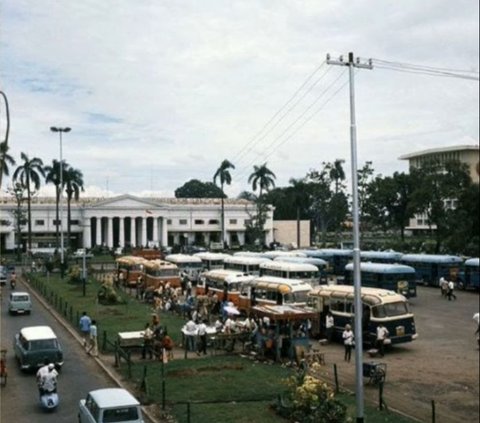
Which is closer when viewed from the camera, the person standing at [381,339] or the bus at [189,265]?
the person standing at [381,339]

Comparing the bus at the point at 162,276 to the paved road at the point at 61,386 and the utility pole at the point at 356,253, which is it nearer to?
the paved road at the point at 61,386

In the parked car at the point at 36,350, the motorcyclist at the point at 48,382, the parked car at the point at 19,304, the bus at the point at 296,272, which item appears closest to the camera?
the motorcyclist at the point at 48,382

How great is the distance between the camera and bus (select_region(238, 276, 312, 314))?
25.0m

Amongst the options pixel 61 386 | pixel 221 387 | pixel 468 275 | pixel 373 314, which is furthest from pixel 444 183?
pixel 468 275

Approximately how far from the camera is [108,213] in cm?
7688

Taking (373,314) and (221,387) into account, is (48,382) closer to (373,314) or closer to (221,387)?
(221,387)

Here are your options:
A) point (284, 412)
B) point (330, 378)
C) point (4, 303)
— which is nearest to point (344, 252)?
point (4, 303)

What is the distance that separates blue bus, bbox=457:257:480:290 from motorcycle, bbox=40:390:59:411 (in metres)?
25.1

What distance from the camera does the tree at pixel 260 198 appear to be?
2425 inches

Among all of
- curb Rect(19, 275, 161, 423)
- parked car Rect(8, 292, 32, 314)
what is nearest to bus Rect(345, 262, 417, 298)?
curb Rect(19, 275, 161, 423)

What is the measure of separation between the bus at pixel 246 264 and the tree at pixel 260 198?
2367cm

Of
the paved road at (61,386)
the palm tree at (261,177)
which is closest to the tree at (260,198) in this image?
the palm tree at (261,177)

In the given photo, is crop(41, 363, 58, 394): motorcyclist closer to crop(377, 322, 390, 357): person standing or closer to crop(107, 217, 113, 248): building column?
crop(377, 322, 390, 357): person standing

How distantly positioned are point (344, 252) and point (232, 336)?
27050mm
